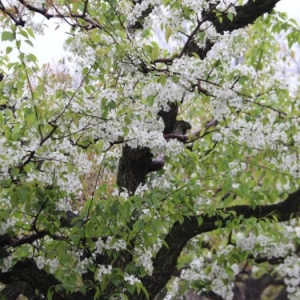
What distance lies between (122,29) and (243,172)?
2.17 metres

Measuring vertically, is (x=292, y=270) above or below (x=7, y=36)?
above

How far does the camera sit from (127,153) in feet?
16.8

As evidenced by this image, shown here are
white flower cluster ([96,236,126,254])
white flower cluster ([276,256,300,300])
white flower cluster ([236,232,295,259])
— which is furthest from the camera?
white flower cluster ([276,256,300,300])

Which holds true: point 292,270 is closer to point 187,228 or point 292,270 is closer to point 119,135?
point 187,228

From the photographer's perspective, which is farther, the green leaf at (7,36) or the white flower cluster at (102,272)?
the white flower cluster at (102,272)

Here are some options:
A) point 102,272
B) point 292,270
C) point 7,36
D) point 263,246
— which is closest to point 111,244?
point 102,272

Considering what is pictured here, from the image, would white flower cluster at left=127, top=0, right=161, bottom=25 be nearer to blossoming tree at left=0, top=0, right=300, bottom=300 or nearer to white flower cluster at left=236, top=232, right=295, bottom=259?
blossoming tree at left=0, top=0, right=300, bottom=300

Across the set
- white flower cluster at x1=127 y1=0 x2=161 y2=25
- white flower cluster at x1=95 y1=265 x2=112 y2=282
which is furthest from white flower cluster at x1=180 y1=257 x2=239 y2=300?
white flower cluster at x1=127 y1=0 x2=161 y2=25

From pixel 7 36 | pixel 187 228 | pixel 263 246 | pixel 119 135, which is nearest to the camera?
pixel 7 36

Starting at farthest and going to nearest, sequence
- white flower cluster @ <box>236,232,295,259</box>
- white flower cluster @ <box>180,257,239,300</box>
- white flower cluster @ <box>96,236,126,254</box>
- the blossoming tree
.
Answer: white flower cluster @ <box>180,257,239,300</box> < white flower cluster @ <box>236,232,295,259</box> < white flower cluster @ <box>96,236,126,254</box> < the blossoming tree

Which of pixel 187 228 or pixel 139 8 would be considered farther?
pixel 187 228

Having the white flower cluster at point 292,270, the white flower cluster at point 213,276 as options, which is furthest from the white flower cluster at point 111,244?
the white flower cluster at point 292,270

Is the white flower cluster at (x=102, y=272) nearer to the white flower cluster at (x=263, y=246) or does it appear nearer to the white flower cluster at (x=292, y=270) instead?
the white flower cluster at (x=263, y=246)

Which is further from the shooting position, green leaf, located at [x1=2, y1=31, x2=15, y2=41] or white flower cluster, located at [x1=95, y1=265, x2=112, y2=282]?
white flower cluster, located at [x1=95, y1=265, x2=112, y2=282]
